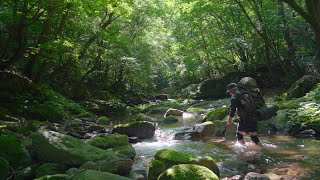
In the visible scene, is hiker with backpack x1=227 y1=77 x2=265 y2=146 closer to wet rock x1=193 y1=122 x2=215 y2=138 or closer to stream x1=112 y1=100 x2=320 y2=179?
stream x1=112 y1=100 x2=320 y2=179

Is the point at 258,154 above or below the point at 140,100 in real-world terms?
below

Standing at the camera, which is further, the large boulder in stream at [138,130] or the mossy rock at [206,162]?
the large boulder in stream at [138,130]

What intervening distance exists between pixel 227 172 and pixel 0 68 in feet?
30.7

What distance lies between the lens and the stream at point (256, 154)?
6688 millimetres

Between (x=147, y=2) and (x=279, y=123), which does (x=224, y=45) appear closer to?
(x=147, y=2)

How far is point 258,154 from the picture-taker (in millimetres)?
8125

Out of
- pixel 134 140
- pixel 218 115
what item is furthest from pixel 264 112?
pixel 218 115

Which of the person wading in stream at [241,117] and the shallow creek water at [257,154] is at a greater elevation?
the person wading in stream at [241,117]

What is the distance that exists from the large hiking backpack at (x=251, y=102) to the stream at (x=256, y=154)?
1050 mm

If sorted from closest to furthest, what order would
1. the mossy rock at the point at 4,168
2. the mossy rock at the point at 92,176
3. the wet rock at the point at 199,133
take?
the mossy rock at the point at 92,176
the mossy rock at the point at 4,168
the wet rock at the point at 199,133

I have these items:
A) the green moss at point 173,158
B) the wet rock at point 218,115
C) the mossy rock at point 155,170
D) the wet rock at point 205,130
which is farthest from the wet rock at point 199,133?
the mossy rock at point 155,170

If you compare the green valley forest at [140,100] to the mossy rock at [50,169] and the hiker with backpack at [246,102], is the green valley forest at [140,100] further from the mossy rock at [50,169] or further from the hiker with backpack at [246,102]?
the hiker with backpack at [246,102]

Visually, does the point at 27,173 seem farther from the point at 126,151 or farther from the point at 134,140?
the point at 134,140

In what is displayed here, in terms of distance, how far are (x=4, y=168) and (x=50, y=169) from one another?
0.80 metres
